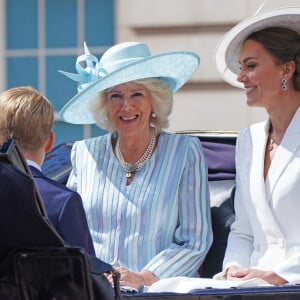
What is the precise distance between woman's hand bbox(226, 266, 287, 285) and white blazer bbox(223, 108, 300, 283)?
0.9 inches

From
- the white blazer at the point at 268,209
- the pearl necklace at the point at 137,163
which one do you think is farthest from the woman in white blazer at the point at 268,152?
the pearl necklace at the point at 137,163

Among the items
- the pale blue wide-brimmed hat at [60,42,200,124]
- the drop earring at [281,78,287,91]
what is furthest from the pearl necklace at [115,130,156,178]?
the drop earring at [281,78,287,91]

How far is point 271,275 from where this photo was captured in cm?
483

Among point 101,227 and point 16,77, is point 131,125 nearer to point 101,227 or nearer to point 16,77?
point 101,227

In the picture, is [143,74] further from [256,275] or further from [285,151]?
[256,275]

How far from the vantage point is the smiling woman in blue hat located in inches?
207

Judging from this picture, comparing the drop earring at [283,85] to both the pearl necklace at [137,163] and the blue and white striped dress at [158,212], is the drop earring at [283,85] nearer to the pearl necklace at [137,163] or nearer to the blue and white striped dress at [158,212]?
the blue and white striped dress at [158,212]

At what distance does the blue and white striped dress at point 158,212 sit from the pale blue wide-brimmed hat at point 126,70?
0.85ft

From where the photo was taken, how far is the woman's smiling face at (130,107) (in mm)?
5406

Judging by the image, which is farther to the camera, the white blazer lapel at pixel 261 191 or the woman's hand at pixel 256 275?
the white blazer lapel at pixel 261 191

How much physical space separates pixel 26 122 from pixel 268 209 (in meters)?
1.09

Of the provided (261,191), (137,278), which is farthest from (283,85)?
Answer: (137,278)

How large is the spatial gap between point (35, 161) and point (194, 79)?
227 inches

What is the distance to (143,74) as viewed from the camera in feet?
17.7
